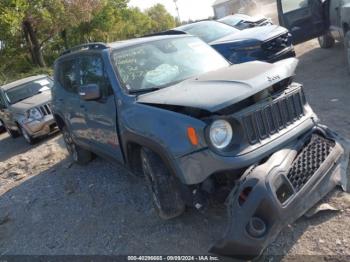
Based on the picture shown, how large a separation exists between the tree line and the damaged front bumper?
58.2ft

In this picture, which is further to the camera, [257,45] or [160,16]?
[160,16]

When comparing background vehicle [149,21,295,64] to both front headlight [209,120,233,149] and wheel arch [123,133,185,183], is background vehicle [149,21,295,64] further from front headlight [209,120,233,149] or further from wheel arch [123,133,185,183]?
front headlight [209,120,233,149]

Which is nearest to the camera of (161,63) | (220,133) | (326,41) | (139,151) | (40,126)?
(220,133)

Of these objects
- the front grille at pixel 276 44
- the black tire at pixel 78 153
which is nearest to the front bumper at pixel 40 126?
the black tire at pixel 78 153

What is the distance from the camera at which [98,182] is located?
5.90m

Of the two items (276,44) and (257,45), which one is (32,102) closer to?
(257,45)

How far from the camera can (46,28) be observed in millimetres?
24219

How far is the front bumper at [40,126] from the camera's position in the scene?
973 cm

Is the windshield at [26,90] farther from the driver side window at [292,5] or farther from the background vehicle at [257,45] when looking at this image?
the driver side window at [292,5]

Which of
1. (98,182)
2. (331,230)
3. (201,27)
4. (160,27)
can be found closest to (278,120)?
(331,230)

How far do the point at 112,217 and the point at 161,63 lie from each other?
184 cm

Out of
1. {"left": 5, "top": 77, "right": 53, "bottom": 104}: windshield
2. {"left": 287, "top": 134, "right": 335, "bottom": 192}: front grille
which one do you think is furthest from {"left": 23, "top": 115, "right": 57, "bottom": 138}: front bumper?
{"left": 287, "top": 134, "right": 335, "bottom": 192}: front grille

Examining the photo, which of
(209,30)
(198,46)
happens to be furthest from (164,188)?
(209,30)

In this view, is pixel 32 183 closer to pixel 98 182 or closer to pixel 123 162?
pixel 98 182
